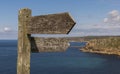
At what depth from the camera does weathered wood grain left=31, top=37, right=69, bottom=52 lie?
5020 millimetres

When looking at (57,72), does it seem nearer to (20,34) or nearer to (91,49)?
(20,34)

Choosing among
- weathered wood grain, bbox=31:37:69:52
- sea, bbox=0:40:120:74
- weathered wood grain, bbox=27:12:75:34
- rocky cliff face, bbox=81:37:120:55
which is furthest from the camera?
rocky cliff face, bbox=81:37:120:55

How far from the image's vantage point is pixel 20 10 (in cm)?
500

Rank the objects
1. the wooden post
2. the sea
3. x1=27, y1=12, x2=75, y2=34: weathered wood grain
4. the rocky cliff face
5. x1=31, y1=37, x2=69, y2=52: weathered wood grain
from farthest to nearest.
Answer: the rocky cliff face < the sea < x1=31, y1=37, x2=69, y2=52: weathered wood grain < the wooden post < x1=27, y1=12, x2=75, y2=34: weathered wood grain

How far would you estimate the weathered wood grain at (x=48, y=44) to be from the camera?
16.5 feet

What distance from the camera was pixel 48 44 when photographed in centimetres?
509

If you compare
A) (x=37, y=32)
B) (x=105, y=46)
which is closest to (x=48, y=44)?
(x=37, y=32)

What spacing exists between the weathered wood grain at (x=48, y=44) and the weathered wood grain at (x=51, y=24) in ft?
0.87

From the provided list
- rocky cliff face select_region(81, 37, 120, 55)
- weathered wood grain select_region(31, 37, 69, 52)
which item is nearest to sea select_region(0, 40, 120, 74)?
rocky cliff face select_region(81, 37, 120, 55)

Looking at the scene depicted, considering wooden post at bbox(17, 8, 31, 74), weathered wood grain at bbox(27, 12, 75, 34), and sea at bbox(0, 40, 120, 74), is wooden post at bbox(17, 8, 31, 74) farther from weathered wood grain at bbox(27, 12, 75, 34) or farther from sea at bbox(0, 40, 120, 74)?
sea at bbox(0, 40, 120, 74)

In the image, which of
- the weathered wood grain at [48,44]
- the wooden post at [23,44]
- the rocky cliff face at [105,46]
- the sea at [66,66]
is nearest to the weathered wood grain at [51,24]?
the wooden post at [23,44]

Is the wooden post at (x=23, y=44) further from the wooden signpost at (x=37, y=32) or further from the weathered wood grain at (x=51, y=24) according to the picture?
the weathered wood grain at (x=51, y=24)

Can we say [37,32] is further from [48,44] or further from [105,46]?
[105,46]

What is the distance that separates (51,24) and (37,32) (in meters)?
0.30
